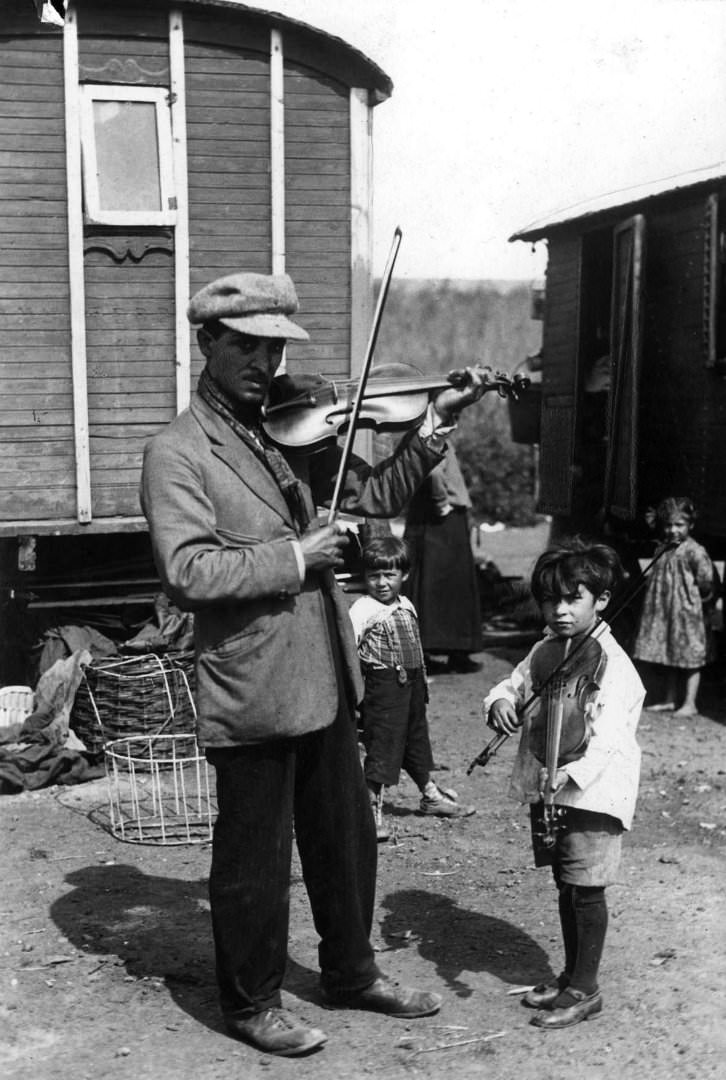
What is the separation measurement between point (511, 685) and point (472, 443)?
57.5 feet

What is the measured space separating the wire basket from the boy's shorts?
7.14 ft

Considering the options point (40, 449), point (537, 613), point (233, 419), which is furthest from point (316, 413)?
point (537, 613)

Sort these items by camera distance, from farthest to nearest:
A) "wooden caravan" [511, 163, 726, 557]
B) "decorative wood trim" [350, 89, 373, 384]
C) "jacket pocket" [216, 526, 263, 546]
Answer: "wooden caravan" [511, 163, 726, 557], "decorative wood trim" [350, 89, 373, 384], "jacket pocket" [216, 526, 263, 546]

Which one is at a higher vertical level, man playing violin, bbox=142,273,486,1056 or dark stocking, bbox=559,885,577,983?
man playing violin, bbox=142,273,486,1056

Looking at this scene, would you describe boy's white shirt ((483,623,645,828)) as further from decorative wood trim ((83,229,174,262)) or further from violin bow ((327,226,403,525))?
decorative wood trim ((83,229,174,262))

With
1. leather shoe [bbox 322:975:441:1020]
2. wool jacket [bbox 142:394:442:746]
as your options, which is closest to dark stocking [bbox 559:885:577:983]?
leather shoe [bbox 322:975:441:1020]

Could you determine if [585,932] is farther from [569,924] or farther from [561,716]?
[561,716]

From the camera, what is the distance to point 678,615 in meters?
8.80

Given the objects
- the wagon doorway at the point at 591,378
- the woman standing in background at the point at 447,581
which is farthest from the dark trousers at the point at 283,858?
the wagon doorway at the point at 591,378

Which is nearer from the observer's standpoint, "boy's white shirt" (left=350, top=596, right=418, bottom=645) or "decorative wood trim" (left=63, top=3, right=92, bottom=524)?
"boy's white shirt" (left=350, top=596, right=418, bottom=645)

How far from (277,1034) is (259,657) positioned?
110 centimetres

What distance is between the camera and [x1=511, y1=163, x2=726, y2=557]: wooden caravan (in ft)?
32.3

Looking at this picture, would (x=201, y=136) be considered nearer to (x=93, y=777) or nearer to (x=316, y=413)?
(x=93, y=777)

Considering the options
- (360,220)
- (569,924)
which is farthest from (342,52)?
(569,924)
